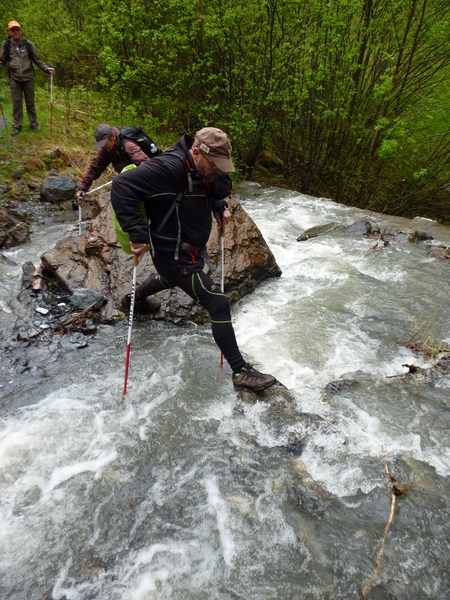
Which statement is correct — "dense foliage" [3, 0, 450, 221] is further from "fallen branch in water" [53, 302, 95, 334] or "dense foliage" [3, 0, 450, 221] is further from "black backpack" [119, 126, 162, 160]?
"fallen branch in water" [53, 302, 95, 334]

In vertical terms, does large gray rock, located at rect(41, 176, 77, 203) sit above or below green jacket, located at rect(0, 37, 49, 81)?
below

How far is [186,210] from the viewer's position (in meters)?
3.75

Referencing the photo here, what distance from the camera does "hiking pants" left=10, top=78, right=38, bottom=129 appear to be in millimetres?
11056

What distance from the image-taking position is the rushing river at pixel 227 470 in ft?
9.48

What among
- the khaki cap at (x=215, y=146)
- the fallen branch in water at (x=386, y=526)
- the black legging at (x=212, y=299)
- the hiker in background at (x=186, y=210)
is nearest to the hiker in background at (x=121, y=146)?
the hiker in background at (x=186, y=210)

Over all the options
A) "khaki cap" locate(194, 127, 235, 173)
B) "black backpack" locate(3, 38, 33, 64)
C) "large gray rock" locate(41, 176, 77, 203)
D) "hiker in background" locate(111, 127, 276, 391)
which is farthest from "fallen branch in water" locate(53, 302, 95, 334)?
"black backpack" locate(3, 38, 33, 64)

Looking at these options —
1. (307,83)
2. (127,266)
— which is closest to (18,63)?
(307,83)

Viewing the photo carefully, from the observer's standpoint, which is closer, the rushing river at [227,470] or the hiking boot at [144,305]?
the rushing river at [227,470]

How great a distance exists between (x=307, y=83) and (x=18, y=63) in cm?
808

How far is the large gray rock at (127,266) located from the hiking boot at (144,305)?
0.08 metres

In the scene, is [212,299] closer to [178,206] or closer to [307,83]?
[178,206]

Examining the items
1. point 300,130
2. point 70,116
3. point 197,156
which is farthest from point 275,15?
point 197,156

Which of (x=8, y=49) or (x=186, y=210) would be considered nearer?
(x=186, y=210)

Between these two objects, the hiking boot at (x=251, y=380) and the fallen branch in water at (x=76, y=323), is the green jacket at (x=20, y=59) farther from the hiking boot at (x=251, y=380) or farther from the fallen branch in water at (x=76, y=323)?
the hiking boot at (x=251, y=380)
